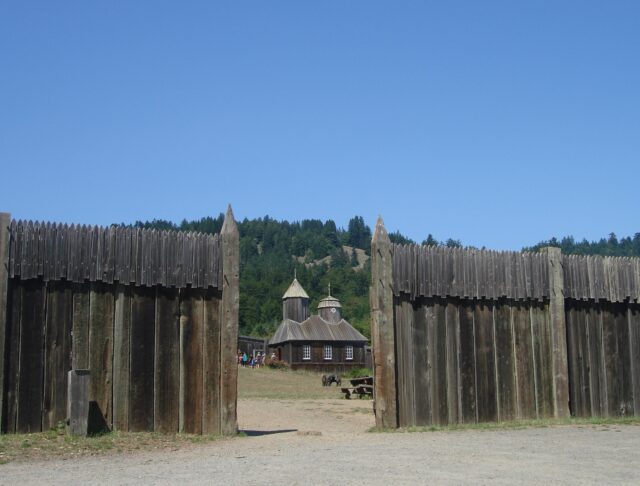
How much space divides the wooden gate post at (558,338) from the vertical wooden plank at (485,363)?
1.34 metres

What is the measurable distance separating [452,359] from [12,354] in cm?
729

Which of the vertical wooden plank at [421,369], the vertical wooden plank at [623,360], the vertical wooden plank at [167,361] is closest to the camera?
the vertical wooden plank at [167,361]

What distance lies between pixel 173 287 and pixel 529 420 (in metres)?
6.93

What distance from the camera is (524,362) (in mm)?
14461

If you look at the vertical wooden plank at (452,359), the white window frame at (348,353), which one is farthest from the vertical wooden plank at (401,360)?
the white window frame at (348,353)

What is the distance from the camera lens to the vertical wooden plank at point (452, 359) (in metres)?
13.7

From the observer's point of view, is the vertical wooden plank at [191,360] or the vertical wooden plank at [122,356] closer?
the vertical wooden plank at [122,356]

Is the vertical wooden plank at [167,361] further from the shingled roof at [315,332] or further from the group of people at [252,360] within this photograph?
the shingled roof at [315,332]

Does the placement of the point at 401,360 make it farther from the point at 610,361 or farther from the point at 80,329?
the point at 80,329

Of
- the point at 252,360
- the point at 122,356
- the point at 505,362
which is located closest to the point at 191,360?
the point at 122,356

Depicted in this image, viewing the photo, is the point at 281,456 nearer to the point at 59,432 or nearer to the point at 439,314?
the point at 59,432

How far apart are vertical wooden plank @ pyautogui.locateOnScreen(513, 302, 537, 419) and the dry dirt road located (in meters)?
1.38

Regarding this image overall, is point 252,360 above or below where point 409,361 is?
below

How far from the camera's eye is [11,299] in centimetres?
1137
